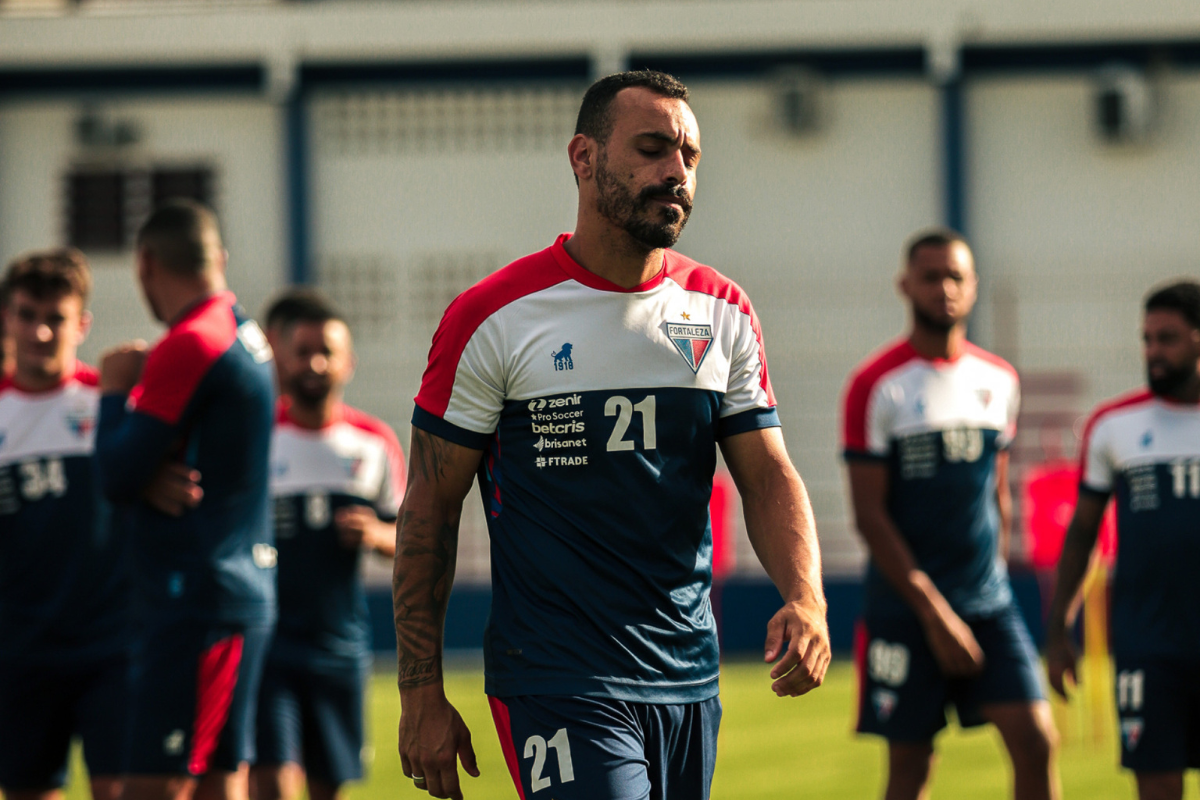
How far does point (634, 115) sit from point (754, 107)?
51.3 feet

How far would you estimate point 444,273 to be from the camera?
18.3 m

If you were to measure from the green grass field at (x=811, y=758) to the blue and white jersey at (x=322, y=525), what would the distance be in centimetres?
202

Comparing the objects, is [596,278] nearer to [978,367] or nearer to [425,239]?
[978,367]

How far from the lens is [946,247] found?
602 centimetres

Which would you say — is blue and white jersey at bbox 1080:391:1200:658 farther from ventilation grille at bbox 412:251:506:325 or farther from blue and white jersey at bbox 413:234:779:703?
ventilation grille at bbox 412:251:506:325

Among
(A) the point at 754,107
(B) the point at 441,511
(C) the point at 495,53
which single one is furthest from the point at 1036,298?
(B) the point at 441,511

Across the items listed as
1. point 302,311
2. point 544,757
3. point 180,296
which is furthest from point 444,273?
point 544,757

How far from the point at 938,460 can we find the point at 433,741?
10.5ft

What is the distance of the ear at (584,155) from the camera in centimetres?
344

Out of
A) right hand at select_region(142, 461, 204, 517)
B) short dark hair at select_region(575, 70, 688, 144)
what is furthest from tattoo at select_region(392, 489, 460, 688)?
right hand at select_region(142, 461, 204, 517)

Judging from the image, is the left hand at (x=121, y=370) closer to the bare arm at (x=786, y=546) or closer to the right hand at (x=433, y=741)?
the right hand at (x=433, y=741)

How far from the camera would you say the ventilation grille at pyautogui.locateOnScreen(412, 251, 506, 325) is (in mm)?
18078

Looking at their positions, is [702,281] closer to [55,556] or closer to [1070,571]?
[1070,571]

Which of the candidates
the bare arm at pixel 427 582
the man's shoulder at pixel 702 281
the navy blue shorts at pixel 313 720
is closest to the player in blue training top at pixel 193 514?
the navy blue shorts at pixel 313 720
